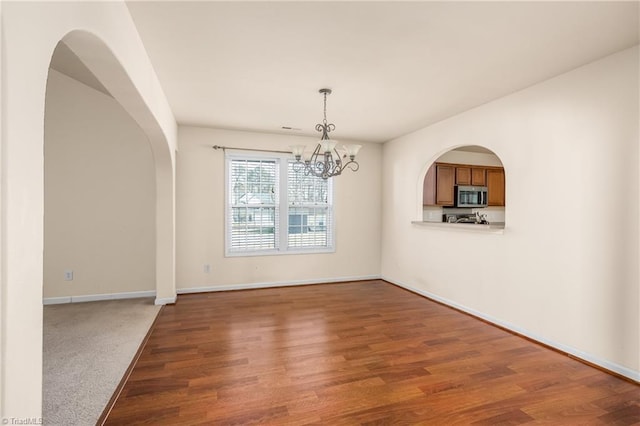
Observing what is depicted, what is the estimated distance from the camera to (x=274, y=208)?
211 inches

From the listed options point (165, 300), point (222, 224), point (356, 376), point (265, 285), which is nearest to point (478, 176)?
point (265, 285)

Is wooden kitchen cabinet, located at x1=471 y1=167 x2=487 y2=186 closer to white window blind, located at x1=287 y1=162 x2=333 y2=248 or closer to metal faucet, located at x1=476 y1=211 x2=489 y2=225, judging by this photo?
metal faucet, located at x1=476 y1=211 x2=489 y2=225

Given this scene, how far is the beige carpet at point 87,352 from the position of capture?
2.12 metres

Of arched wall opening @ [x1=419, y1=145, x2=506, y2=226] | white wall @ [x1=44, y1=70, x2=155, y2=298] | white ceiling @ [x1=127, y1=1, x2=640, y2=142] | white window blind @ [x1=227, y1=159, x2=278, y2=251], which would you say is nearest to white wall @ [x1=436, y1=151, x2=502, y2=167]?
arched wall opening @ [x1=419, y1=145, x2=506, y2=226]

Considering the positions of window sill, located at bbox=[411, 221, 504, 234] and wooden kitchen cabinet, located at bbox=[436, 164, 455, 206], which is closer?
window sill, located at bbox=[411, 221, 504, 234]

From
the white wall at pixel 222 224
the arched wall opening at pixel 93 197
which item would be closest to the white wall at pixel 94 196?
the arched wall opening at pixel 93 197

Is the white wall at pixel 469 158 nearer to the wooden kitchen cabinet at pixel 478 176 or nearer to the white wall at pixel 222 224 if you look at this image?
the wooden kitchen cabinet at pixel 478 176

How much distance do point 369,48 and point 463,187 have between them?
165 inches

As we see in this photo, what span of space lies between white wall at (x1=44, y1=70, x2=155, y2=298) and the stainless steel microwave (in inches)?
205

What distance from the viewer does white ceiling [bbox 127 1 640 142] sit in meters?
2.06

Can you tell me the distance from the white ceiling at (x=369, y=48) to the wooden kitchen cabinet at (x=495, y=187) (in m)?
2.99

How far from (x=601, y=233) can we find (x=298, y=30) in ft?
9.73

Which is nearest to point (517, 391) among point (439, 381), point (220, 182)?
point (439, 381)

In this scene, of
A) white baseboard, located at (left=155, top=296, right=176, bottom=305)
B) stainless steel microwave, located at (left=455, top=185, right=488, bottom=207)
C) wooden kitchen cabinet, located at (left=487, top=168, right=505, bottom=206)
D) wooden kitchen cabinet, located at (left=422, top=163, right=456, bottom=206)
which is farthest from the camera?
wooden kitchen cabinet, located at (left=487, top=168, right=505, bottom=206)
